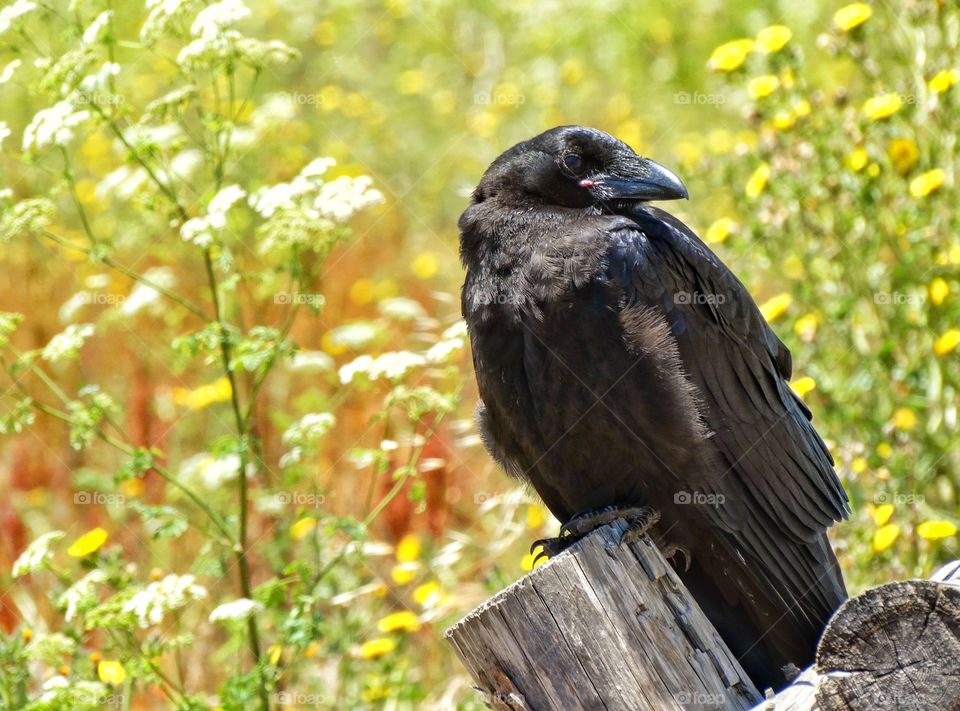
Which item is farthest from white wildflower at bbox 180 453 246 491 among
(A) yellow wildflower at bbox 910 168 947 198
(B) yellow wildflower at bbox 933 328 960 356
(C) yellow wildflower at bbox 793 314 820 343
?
(A) yellow wildflower at bbox 910 168 947 198

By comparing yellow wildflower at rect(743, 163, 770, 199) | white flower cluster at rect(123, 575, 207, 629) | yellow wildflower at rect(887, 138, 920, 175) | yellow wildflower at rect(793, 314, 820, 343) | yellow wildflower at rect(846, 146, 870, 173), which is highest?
yellow wildflower at rect(743, 163, 770, 199)

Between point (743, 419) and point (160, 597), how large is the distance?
172 centimetres

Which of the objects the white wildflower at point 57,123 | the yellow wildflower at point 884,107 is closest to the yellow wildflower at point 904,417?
the yellow wildflower at point 884,107

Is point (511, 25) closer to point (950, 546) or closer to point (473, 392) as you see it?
point (473, 392)

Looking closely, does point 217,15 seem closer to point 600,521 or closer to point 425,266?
point 600,521

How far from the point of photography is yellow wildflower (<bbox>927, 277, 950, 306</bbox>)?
13.6 feet

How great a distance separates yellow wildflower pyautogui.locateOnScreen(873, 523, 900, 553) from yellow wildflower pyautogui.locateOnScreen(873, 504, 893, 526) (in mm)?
27

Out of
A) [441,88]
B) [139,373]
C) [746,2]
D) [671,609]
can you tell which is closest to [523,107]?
[441,88]

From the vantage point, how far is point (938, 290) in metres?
4.13

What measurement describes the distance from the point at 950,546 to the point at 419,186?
16.5ft

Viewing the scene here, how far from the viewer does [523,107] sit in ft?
27.0

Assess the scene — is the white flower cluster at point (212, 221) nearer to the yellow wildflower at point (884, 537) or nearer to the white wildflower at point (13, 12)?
the white wildflower at point (13, 12)

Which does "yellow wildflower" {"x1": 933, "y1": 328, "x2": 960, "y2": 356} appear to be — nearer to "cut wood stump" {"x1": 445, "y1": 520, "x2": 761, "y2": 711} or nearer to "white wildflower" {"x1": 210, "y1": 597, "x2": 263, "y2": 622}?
"cut wood stump" {"x1": 445, "y1": 520, "x2": 761, "y2": 711}

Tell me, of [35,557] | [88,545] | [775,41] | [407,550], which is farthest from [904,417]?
[35,557]
